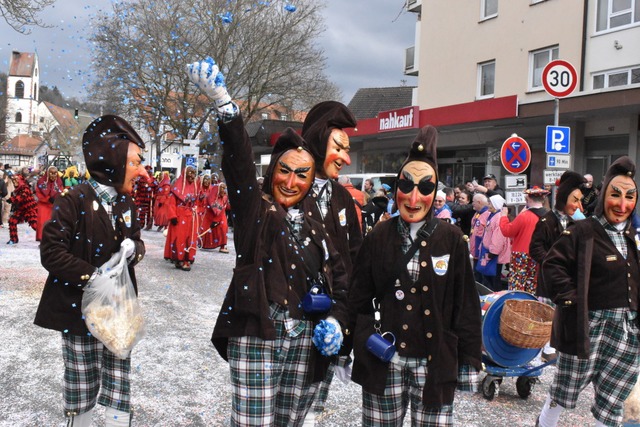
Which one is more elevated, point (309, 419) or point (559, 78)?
point (559, 78)

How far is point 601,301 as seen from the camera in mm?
3953

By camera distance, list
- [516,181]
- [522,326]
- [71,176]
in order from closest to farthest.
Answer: [522,326]
[516,181]
[71,176]

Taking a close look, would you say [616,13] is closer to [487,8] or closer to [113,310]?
[487,8]

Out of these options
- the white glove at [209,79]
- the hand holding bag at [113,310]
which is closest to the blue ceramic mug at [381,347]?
the white glove at [209,79]

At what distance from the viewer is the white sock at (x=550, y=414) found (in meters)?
4.14

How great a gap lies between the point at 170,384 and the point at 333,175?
2332 millimetres

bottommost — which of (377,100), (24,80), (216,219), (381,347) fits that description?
(381,347)

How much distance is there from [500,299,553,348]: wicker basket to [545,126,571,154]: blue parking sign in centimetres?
471

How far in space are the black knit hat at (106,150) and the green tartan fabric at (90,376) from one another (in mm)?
962

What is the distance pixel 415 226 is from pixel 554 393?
1.91m

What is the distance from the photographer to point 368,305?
3127 millimetres

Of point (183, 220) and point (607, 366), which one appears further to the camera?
point (183, 220)

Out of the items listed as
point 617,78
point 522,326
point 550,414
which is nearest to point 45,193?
point 522,326

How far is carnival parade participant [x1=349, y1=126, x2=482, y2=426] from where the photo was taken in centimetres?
289
